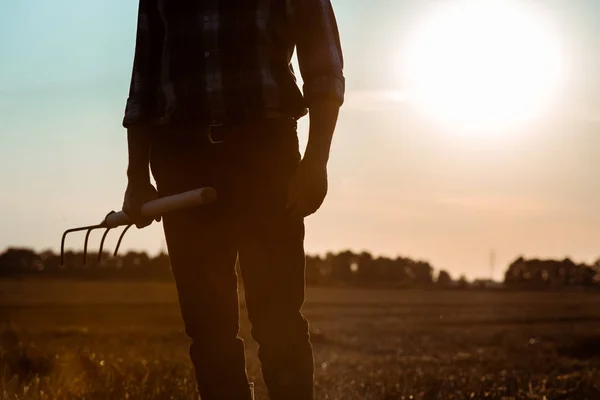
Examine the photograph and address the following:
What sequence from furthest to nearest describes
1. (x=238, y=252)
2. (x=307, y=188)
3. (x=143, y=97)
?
(x=143, y=97)
(x=238, y=252)
(x=307, y=188)

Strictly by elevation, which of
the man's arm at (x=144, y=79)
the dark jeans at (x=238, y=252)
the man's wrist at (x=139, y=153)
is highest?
the man's arm at (x=144, y=79)

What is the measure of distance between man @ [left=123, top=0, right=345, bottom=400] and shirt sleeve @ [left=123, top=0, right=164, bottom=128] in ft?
0.19

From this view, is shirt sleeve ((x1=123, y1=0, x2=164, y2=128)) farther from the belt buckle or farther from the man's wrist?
the belt buckle

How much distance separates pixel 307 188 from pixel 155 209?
0.55m

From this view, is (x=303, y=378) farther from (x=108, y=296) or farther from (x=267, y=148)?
(x=108, y=296)

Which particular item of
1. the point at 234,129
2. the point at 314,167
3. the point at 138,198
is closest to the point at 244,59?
the point at 234,129

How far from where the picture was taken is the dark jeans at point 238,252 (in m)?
3.02

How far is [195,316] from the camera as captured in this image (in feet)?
10.5

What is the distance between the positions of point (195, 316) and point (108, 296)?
123 ft

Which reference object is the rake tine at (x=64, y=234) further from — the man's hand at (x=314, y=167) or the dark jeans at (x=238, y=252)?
the man's hand at (x=314, y=167)

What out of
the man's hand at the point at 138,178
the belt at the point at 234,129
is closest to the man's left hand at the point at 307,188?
the belt at the point at 234,129

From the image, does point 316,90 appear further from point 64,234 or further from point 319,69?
point 64,234

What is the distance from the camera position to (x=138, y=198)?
11.0 feet

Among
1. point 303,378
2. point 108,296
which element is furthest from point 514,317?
point 303,378
